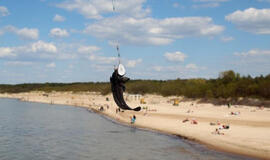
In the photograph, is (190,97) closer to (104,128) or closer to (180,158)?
(104,128)

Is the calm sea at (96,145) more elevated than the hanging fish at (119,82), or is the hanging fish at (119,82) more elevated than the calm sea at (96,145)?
the hanging fish at (119,82)

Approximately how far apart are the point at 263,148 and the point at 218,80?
4937cm

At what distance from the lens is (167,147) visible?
28.7m

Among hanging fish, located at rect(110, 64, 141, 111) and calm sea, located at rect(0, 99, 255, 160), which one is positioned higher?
hanging fish, located at rect(110, 64, 141, 111)

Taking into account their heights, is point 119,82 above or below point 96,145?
above

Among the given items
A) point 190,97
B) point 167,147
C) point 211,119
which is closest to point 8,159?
point 167,147

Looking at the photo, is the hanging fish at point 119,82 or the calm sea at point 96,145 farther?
the calm sea at point 96,145

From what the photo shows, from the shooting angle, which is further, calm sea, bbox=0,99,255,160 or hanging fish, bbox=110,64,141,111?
calm sea, bbox=0,99,255,160

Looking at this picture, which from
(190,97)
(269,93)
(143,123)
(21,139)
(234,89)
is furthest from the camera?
(190,97)

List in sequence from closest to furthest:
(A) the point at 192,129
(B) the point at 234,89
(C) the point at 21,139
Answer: (C) the point at 21,139
(A) the point at 192,129
(B) the point at 234,89

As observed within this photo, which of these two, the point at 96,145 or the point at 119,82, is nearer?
the point at 119,82

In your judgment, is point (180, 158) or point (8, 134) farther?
point (8, 134)

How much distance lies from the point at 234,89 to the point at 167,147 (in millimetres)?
35899

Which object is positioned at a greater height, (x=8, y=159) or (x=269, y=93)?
(x=269, y=93)
